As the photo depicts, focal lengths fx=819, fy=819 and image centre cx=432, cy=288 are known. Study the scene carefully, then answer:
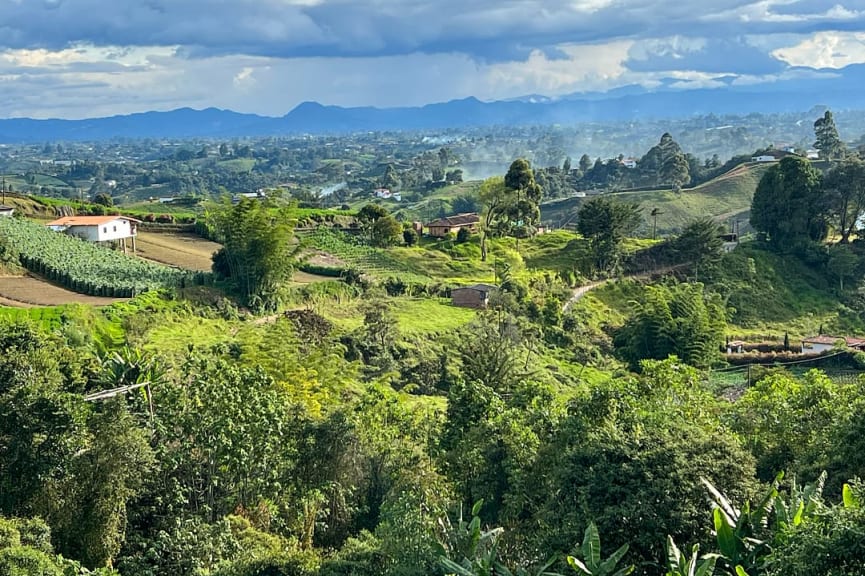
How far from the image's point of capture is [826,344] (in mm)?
35656

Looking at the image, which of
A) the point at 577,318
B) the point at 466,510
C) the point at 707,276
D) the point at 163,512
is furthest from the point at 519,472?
the point at 707,276

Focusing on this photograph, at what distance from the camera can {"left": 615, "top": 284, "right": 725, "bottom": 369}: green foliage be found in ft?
109

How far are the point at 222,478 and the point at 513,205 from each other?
3514 cm

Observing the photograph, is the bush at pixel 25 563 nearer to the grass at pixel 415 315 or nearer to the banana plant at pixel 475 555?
the banana plant at pixel 475 555

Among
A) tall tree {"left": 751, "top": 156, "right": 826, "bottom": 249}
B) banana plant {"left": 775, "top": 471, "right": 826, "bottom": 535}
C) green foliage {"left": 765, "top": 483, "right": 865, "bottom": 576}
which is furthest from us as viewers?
tall tree {"left": 751, "top": 156, "right": 826, "bottom": 249}

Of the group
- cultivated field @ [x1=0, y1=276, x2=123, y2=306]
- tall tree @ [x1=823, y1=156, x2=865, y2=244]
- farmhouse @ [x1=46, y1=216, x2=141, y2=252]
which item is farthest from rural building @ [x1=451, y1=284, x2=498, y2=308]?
tall tree @ [x1=823, y1=156, x2=865, y2=244]

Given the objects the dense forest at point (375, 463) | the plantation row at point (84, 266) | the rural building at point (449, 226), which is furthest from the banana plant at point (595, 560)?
the rural building at point (449, 226)

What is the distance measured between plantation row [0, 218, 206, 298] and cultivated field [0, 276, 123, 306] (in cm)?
52

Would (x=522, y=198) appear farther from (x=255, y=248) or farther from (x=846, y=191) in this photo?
(x=255, y=248)

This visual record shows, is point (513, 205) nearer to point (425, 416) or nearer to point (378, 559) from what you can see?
point (425, 416)

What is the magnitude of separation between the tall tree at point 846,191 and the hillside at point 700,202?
21351 millimetres

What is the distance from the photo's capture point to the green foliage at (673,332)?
3312 cm

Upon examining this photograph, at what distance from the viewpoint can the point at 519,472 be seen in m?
13.1

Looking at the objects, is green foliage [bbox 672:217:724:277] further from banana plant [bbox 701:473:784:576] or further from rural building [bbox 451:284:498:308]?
banana plant [bbox 701:473:784:576]
